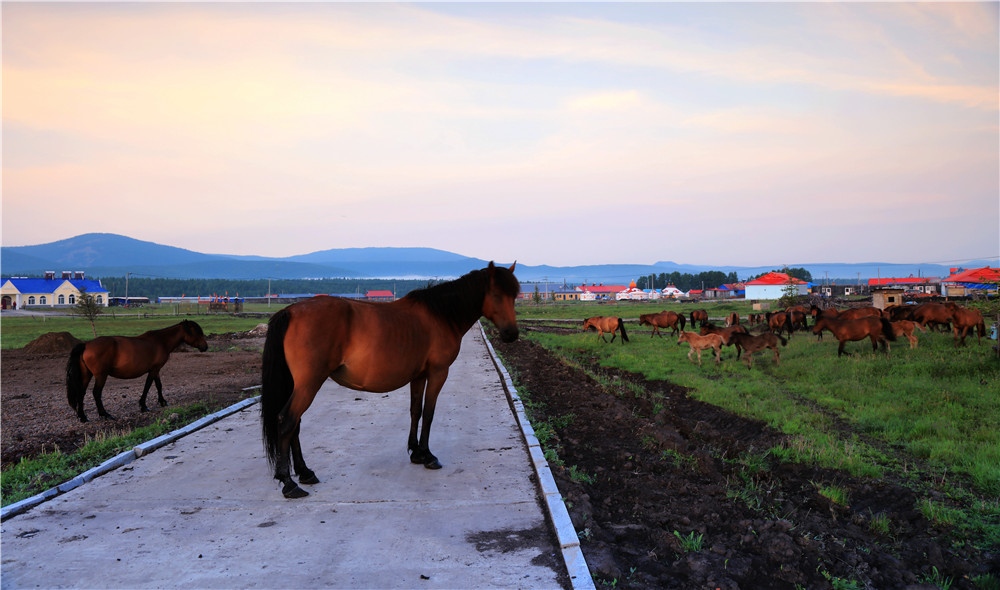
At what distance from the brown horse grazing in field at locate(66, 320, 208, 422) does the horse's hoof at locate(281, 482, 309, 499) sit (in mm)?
5532

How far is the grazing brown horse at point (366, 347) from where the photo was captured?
5.20 metres

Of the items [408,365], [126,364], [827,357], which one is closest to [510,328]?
[408,365]

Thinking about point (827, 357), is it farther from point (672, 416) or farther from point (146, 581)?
point (146, 581)

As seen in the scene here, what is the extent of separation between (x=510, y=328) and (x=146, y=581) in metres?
3.81

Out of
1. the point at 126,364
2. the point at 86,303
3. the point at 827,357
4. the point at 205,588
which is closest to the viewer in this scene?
the point at 205,588

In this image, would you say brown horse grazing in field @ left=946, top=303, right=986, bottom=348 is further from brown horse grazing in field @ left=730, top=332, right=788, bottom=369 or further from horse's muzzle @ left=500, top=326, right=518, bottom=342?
horse's muzzle @ left=500, top=326, right=518, bottom=342

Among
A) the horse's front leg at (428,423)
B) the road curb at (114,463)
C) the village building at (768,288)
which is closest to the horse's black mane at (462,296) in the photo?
the horse's front leg at (428,423)

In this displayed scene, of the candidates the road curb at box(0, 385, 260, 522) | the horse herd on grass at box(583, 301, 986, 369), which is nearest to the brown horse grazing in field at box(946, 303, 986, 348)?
the horse herd on grass at box(583, 301, 986, 369)

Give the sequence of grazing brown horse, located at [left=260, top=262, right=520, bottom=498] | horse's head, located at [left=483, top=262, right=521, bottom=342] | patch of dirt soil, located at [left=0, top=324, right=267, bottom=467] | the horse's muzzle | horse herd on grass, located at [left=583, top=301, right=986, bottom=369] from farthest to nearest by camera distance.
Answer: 1. horse herd on grass, located at [left=583, top=301, right=986, bottom=369]
2. patch of dirt soil, located at [left=0, top=324, right=267, bottom=467]
3. horse's head, located at [left=483, top=262, right=521, bottom=342]
4. the horse's muzzle
5. grazing brown horse, located at [left=260, top=262, right=520, bottom=498]

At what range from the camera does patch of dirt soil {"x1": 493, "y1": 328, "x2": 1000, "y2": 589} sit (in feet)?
12.8

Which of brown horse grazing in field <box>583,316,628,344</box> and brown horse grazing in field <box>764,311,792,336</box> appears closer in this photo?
brown horse grazing in field <box>764,311,792,336</box>

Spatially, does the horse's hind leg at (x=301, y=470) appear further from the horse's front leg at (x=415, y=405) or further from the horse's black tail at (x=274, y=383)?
the horse's front leg at (x=415, y=405)

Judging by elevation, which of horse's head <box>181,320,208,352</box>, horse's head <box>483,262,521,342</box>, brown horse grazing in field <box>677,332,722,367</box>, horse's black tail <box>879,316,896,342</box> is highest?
horse's head <box>483,262,521,342</box>

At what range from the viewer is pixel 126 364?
9164 mm
